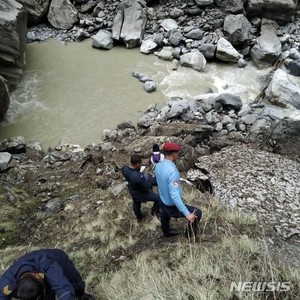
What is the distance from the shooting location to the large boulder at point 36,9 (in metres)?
19.0

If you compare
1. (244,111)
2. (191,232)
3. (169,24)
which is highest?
(191,232)

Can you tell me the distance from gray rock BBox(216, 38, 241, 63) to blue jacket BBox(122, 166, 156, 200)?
11132 mm

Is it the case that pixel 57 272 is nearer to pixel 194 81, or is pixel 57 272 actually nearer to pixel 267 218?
pixel 267 218

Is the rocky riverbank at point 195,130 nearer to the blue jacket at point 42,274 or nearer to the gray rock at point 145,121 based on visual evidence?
the gray rock at point 145,121

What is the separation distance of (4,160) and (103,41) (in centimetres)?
813

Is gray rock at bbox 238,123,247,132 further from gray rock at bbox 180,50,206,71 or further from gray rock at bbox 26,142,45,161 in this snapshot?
gray rock at bbox 26,142,45,161

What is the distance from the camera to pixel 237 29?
17.2 m

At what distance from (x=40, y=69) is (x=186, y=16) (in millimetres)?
7102

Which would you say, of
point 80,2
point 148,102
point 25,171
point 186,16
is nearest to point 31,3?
point 80,2

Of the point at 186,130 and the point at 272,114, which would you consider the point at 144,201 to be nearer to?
the point at 186,130

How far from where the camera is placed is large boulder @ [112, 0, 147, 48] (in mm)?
17844

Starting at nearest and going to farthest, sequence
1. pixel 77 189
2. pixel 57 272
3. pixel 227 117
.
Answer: pixel 57 272 → pixel 77 189 → pixel 227 117

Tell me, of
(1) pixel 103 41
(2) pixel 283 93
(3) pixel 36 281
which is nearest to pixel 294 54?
(2) pixel 283 93

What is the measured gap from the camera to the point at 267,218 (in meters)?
7.13
